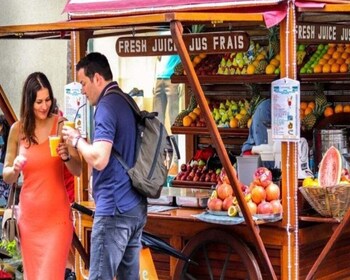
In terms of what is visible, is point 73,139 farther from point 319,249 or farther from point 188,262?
point 319,249

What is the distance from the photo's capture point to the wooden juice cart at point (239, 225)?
24.0 ft

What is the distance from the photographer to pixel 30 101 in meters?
7.62

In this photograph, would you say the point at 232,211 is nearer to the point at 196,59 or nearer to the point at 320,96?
the point at 320,96

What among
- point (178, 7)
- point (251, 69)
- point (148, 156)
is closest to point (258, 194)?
point (148, 156)

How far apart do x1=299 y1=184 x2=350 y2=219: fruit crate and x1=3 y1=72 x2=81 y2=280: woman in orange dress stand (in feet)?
5.57

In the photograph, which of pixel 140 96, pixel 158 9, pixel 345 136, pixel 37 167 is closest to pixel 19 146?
pixel 37 167

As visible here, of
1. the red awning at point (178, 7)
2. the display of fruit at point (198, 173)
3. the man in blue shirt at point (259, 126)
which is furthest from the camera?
the display of fruit at point (198, 173)

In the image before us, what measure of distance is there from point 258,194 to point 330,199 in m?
0.53

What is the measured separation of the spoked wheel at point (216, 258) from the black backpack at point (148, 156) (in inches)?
44.6

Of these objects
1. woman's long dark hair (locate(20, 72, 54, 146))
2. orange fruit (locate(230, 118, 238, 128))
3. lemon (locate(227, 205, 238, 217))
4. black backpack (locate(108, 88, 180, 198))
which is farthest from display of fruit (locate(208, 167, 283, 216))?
orange fruit (locate(230, 118, 238, 128))

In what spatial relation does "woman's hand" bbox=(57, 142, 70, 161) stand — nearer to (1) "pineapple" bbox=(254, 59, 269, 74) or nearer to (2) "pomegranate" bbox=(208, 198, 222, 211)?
(2) "pomegranate" bbox=(208, 198, 222, 211)

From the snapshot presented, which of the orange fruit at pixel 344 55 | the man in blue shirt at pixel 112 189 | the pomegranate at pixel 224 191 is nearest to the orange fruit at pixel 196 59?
the orange fruit at pixel 344 55

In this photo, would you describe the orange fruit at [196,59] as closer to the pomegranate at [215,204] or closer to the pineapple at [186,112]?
the pineapple at [186,112]

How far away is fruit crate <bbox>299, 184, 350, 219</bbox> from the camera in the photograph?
779 cm
